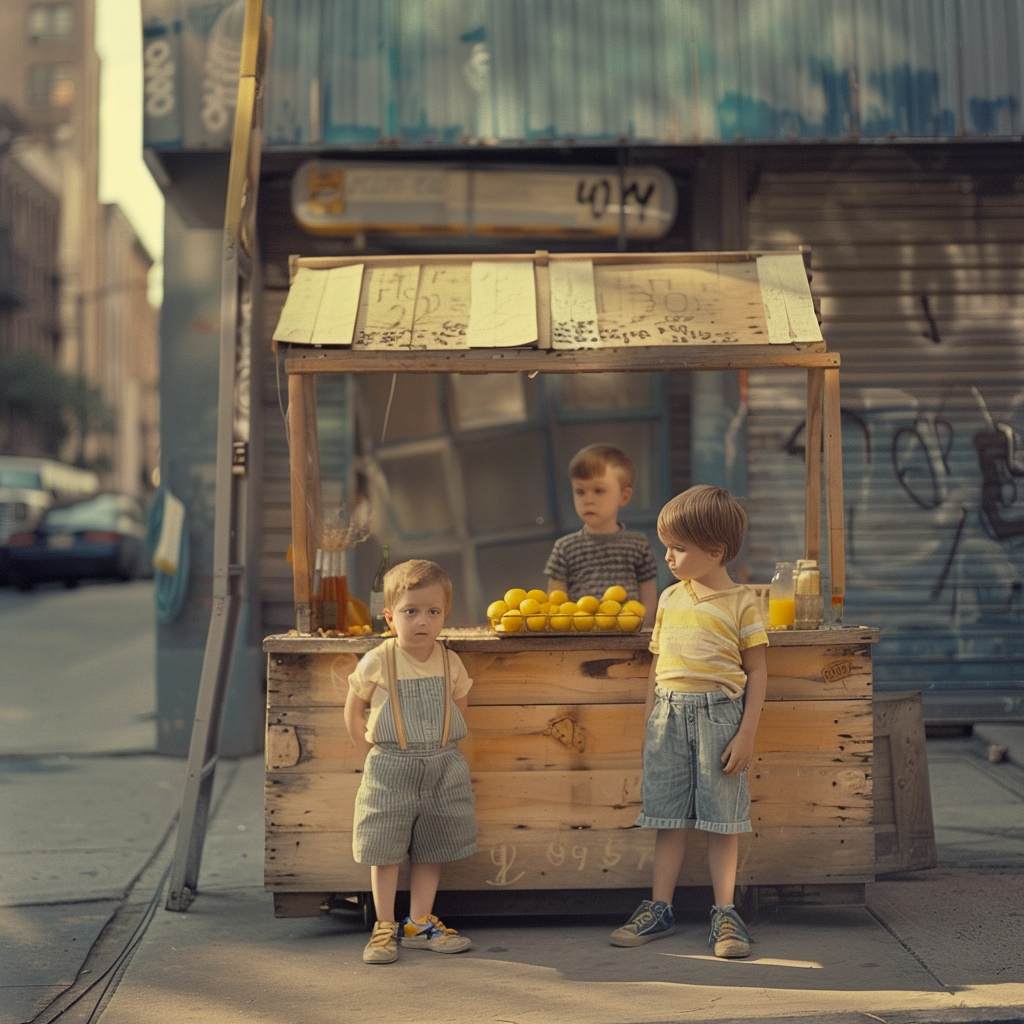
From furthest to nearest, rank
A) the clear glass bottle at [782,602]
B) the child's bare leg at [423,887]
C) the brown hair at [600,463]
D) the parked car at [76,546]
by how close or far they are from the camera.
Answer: the parked car at [76,546]
the brown hair at [600,463]
the clear glass bottle at [782,602]
the child's bare leg at [423,887]

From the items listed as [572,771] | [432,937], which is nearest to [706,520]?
[572,771]

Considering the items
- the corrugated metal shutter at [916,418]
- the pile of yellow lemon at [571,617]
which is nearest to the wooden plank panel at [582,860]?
the pile of yellow lemon at [571,617]

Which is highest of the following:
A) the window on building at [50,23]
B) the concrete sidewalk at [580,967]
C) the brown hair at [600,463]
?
the window on building at [50,23]

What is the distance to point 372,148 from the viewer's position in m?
8.01

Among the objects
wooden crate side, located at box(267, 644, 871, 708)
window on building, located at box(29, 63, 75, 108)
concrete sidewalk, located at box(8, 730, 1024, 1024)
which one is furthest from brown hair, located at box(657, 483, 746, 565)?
window on building, located at box(29, 63, 75, 108)

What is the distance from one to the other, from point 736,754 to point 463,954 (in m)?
1.13

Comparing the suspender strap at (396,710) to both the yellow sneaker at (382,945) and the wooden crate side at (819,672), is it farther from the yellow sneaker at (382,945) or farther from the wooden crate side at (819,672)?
the wooden crate side at (819,672)

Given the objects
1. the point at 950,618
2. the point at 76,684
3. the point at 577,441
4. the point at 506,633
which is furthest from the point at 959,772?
the point at 76,684

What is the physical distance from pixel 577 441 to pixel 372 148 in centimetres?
224

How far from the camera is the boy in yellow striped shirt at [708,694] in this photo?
457 cm

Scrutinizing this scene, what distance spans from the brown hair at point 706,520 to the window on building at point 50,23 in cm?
6739

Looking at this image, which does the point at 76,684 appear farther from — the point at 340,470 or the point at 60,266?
the point at 60,266

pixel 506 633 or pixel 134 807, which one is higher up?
pixel 506 633

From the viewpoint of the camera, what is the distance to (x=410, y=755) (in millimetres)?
4652
